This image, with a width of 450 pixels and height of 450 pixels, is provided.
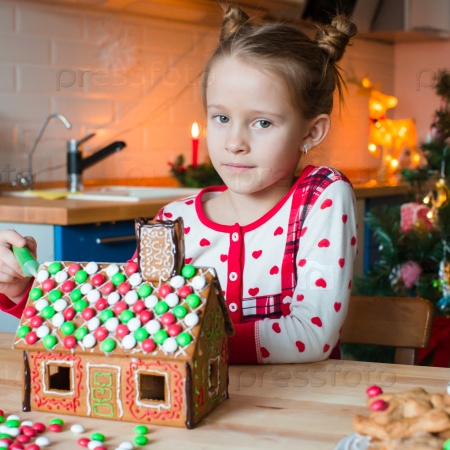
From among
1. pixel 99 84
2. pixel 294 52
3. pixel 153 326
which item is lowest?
pixel 153 326

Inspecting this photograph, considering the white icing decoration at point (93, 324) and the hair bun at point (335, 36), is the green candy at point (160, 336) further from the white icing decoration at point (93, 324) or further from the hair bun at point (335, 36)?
the hair bun at point (335, 36)

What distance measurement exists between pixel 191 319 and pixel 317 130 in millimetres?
719

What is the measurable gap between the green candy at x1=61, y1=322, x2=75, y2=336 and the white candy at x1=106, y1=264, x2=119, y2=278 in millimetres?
66

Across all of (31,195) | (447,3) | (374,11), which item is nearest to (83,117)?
(31,195)

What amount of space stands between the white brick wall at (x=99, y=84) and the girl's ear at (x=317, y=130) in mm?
1172

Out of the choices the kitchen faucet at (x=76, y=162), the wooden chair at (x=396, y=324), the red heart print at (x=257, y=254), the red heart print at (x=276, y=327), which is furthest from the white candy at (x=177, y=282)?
the kitchen faucet at (x=76, y=162)

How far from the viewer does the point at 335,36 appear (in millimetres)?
1348

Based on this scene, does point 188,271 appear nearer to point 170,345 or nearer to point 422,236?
point 170,345

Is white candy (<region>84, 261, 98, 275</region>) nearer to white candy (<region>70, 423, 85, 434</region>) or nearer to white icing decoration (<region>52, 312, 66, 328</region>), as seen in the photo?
white icing decoration (<region>52, 312, 66, 328</region>)

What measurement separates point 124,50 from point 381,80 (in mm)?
1880

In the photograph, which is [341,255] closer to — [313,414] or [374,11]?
[313,414]

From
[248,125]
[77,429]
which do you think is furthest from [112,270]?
[248,125]

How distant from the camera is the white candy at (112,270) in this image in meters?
0.82

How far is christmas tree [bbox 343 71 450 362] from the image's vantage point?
7.82 ft
